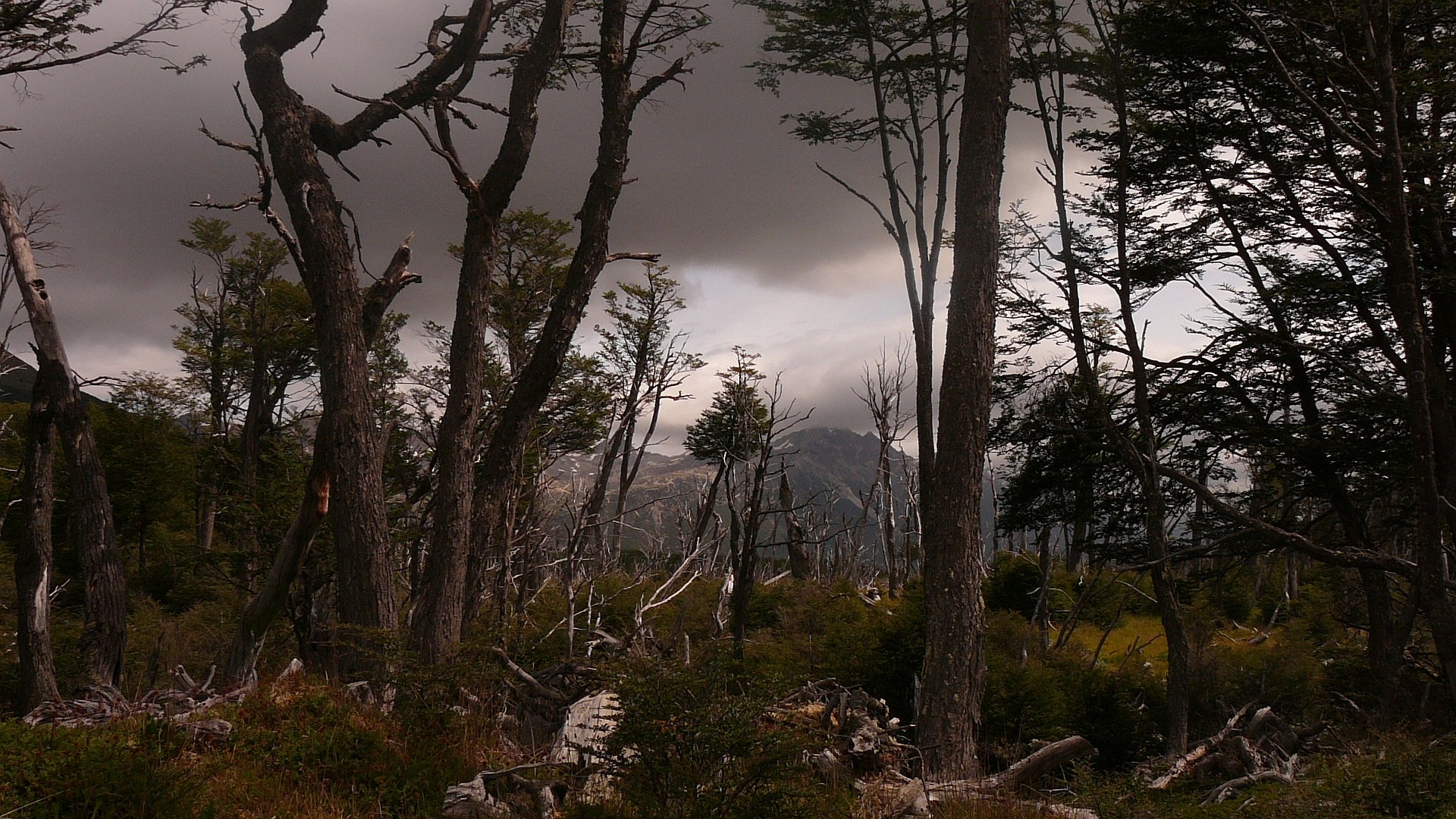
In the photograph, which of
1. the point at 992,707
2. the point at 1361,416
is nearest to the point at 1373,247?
the point at 1361,416

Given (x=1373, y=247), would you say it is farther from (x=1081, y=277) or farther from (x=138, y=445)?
(x=138, y=445)

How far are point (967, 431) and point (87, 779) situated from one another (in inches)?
226

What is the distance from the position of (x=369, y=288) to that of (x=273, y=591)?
7.90ft

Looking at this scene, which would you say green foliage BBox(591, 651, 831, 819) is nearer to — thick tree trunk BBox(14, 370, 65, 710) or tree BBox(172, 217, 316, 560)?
thick tree trunk BBox(14, 370, 65, 710)

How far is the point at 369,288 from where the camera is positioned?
21.4ft

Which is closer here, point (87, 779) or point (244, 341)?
point (87, 779)

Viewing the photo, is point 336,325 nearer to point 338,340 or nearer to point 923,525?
point 338,340

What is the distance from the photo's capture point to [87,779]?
12.0 ft

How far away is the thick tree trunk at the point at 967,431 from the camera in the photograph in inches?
250

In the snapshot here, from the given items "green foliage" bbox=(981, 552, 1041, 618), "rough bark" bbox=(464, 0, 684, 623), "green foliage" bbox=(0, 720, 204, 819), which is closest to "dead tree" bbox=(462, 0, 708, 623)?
"rough bark" bbox=(464, 0, 684, 623)

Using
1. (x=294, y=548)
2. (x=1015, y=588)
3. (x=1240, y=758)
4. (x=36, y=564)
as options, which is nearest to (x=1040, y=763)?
(x=1240, y=758)

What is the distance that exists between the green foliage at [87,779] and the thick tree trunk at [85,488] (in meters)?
5.06

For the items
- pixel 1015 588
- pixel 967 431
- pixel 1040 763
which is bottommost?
pixel 1040 763

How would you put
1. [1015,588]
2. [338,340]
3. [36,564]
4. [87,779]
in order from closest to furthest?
[87,779]
[338,340]
[36,564]
[1015,588]
